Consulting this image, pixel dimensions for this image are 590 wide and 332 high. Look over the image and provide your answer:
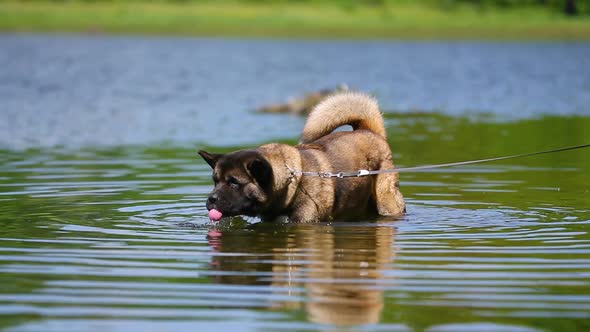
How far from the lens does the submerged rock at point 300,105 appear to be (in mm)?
30938

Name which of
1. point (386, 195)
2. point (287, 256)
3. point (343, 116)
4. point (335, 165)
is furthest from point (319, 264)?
point (343, 116)

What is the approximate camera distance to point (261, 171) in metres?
11.2

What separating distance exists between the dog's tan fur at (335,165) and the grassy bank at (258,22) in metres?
71.3

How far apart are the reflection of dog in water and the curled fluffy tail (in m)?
1.54

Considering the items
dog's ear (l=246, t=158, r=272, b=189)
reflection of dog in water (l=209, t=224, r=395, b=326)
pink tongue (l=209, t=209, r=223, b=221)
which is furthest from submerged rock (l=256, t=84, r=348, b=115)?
pink tongue (l=209, t=209, r=223, b=221)

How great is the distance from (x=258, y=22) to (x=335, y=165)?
73.4 m

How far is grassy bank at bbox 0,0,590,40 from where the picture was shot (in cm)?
8344

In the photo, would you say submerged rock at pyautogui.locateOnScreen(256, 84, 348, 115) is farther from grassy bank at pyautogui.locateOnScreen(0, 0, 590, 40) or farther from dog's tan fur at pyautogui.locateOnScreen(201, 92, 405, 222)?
grassy bank at pyautogui.locateOnScreen(0, 0, 590, 40)

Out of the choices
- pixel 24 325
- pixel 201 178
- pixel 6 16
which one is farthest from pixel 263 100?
pixel 6 16

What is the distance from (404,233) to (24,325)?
16.4ft

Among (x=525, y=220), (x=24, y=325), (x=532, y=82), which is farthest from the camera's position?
(x=532, y=82)

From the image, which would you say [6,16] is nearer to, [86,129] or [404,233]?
[86,129]

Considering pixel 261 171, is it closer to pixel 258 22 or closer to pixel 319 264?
pixel 319 264

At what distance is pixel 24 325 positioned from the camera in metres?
7.38
